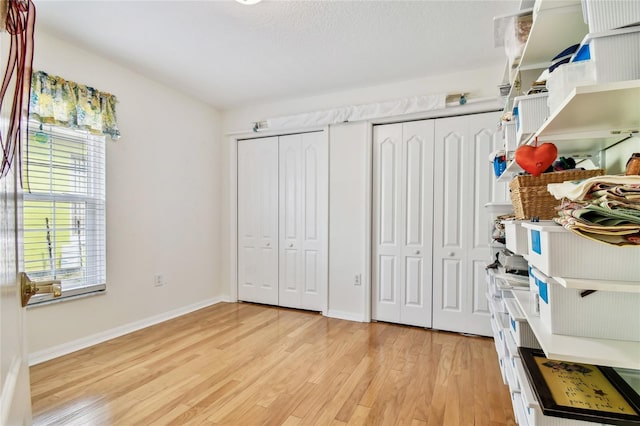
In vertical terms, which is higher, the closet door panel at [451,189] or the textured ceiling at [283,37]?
the textured ceiling at [283,37]

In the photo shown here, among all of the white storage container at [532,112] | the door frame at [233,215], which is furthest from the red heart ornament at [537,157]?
the door frame at [233,215]

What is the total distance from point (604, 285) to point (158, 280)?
3.55 m

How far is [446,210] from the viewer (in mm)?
3143

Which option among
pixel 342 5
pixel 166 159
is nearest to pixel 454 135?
pixel 342 5

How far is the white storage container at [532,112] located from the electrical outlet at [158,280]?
338cm

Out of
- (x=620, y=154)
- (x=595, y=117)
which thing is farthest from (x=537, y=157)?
(x=620, y=154)

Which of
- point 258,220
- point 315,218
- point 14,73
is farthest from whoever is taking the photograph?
point 258,220

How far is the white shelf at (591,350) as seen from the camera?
0.77 meters

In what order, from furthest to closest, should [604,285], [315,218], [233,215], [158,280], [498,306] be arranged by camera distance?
1. [233,215]
2. [315,218]
3. [158,280]
4. [498,306]
5. [604,285]

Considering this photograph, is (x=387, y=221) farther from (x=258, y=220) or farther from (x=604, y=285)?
(x=604, y=285)

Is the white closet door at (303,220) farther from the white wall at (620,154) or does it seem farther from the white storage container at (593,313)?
the white storage container at (593,313)

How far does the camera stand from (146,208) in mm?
3234

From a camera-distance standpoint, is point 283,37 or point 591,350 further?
point 283,37

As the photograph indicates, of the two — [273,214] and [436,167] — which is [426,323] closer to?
[436,167]
